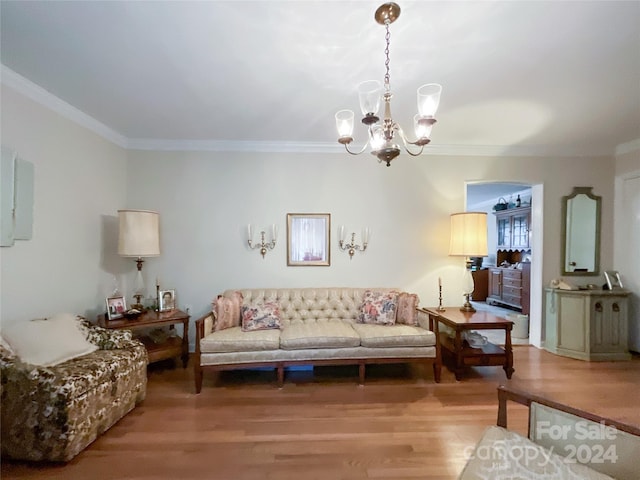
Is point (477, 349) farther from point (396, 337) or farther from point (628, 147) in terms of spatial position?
point (628, 147)

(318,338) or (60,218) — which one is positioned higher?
(60,218)

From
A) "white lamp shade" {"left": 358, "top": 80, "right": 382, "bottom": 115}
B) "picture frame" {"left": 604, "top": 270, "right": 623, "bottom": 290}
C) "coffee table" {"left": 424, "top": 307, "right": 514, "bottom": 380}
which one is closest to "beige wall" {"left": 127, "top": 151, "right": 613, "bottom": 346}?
"picture frame" {"left": 604, "top": 270, "right": 623, "bottom": 290}

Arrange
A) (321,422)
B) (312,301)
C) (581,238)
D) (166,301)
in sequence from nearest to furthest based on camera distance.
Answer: (321,422) < (166,301) < (312,301) < (581,238)

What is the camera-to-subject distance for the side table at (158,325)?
2.99m

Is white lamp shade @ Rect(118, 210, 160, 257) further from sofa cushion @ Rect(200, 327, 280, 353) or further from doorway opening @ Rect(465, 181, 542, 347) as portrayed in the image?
doorway opening @ Rect(465, 181, 542, 347)

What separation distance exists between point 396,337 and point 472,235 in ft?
5.03

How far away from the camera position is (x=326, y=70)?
7.39ft

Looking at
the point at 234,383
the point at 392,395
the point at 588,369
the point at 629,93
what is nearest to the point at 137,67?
the point at 234,383

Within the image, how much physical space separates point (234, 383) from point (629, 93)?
4412 millimetres

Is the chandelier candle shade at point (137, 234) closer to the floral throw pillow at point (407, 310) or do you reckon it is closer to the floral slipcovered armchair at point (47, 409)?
the floral slipcovered armchair at point (47, 409)

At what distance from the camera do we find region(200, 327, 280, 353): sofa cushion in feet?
9.45

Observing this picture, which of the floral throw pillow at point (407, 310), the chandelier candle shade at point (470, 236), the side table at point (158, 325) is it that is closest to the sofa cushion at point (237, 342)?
the side table at point (158, 325)

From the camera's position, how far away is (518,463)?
4.25 ft

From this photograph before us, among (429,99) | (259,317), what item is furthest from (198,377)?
(429,99)
